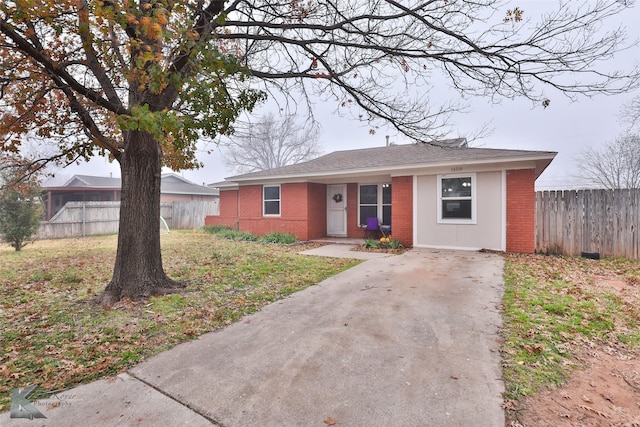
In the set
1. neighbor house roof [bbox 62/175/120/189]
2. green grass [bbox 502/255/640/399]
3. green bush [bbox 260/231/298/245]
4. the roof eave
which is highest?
neighbor house roof [bbox 62/175/120/189]

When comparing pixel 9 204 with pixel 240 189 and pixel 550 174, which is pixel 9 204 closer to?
pixel 240 189

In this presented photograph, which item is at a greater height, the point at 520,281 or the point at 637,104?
the point at 637,104

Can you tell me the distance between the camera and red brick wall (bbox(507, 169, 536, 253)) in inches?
335

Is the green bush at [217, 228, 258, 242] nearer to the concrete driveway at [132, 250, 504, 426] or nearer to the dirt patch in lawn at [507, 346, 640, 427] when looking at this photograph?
the concrete driveway at [132, 250, 504, 426]

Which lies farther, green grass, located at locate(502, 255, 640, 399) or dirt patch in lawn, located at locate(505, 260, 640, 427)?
green grass, located at locate(502, 255, 640, 399)

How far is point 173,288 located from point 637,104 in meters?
20.7

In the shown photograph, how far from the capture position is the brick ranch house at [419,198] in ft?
28.4

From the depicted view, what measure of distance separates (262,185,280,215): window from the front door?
88.9 inches

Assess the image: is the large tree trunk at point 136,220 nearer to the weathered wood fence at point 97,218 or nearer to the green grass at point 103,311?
the green grass at point 103,311

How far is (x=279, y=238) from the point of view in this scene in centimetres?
1220

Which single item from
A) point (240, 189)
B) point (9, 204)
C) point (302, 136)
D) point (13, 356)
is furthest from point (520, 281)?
point (302, 136)

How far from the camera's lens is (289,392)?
237cm

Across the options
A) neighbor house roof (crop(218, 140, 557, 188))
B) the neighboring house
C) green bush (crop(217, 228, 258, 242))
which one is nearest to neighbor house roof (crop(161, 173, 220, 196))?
the neighboring house

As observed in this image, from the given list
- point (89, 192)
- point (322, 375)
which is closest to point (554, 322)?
point (322, 375)
